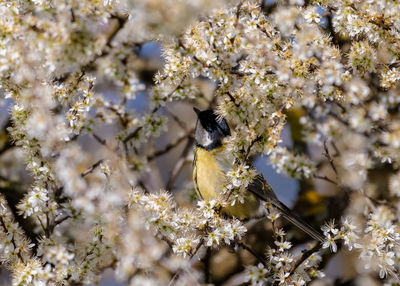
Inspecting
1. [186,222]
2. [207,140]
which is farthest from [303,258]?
[207,140]

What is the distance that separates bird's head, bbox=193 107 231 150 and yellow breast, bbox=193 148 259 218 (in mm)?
69

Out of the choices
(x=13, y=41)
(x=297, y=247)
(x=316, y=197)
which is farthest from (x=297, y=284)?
(x=316, y=197)

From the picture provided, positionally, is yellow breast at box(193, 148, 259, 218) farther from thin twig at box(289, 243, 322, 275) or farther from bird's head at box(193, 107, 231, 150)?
thin twig at box(289, 243, 322, 275)

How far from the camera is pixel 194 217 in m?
2.27

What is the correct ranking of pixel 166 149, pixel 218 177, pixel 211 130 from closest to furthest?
pixel 218 177, pixel 211 130, pixel 166 149

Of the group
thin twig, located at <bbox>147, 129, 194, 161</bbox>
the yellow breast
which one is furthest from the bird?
thin twig, located at <bbox>147, 129, 194, 161</bbox>

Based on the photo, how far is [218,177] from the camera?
2920 mm

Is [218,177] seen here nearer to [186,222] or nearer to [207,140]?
[207,140]

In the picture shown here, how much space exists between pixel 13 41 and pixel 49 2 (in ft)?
0.67

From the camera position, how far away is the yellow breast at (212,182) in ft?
9.56

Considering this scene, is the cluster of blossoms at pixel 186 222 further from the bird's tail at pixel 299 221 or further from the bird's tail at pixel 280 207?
the bird's tail at pixel 299 221

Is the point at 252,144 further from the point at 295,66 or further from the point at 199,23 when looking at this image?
the point at 199,23

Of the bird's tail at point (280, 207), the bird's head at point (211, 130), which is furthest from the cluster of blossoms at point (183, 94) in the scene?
the bird's head at point (211, 130)

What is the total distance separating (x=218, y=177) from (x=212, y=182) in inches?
1.8
